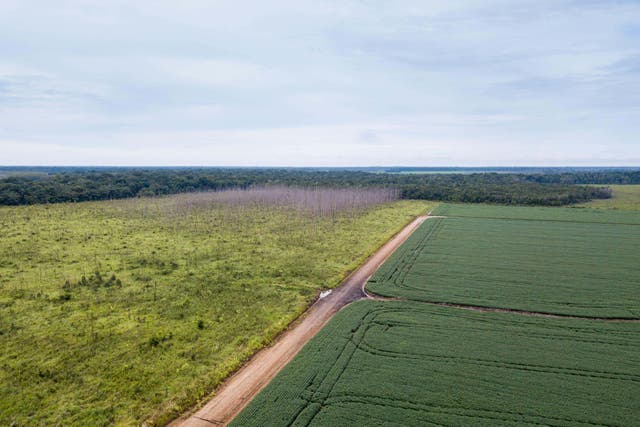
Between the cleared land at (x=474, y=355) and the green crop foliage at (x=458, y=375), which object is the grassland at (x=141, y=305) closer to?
the green crop foliage at (x=458, y=375)

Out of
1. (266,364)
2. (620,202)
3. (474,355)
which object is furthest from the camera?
(620,202)

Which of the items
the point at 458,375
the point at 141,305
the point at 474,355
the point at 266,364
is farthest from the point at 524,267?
the point at 141,305

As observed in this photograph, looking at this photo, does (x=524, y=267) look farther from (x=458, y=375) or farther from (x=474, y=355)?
(x=458, y=375)

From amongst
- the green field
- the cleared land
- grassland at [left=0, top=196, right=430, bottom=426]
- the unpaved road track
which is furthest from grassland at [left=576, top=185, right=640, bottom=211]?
the unpaved road track

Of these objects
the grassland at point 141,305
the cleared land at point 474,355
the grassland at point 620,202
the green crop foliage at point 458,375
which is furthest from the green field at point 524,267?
the grassland at point 620,202

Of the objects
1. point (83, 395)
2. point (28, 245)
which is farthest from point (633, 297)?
point (28, 245)

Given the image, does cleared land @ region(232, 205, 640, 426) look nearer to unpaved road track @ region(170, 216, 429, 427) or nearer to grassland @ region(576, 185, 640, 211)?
unpaved road track @ region(170, 216, 429, 427)
